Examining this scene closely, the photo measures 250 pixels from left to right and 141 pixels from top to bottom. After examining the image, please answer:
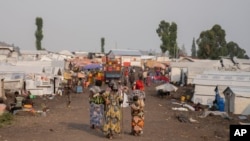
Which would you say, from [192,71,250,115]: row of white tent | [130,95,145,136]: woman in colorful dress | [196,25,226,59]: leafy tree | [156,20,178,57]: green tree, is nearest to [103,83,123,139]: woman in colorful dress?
[130,95,145,136]: woman in colorful dress

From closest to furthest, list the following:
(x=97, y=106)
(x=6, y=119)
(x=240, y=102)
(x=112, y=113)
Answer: (x=112, y=113) < (x=97, y=106) < (x=6, y=119) < (x=240, y=102)

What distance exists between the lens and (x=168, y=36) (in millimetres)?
85812

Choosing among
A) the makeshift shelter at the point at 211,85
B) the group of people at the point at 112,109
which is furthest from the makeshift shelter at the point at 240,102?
the group of people at the point at 112,109

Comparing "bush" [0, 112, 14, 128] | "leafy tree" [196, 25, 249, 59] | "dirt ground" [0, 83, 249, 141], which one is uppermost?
"leafy tree" [196, 25, 249, 59]

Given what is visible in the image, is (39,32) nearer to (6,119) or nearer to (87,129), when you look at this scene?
(6,119)

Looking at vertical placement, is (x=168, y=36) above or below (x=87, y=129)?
above

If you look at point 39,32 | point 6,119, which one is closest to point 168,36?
point 39,32

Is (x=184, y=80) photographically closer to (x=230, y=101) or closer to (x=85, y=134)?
(x=230, y=101)

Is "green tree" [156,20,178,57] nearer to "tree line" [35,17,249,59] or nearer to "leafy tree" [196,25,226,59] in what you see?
"tree line" [35,17,249,59]

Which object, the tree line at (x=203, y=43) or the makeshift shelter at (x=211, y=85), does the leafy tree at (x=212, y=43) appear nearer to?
the tree line at (x=203, y=43)

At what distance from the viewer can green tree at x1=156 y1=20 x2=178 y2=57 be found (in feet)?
279

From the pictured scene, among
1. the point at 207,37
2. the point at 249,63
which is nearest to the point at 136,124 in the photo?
the point at 249,63

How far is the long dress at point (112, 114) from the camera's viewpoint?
11.4 m

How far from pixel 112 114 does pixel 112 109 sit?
0.14 meters
